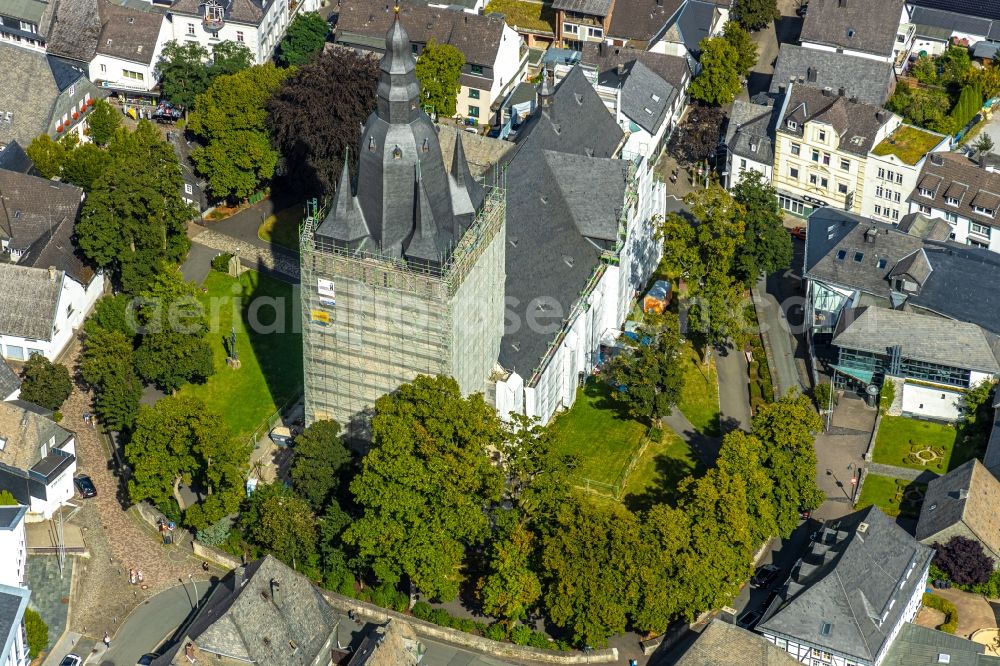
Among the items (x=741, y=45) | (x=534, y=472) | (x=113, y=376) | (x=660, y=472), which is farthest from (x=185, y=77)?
(x=534, y=472)

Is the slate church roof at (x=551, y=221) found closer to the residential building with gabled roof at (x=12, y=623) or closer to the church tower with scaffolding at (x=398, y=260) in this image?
the church tower with scaffolding at (x=398, y=260)

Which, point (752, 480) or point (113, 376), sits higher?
point (752, 480)

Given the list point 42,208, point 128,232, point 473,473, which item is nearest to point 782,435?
point 473,473

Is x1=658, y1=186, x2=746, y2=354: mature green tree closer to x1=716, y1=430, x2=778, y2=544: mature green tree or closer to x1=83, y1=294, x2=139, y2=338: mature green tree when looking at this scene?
x1=716, y1=430, x2=778, y2=544: mature green tree

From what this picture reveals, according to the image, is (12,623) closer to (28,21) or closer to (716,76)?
(28,21)

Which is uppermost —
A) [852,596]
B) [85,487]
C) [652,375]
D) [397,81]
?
[397,81]

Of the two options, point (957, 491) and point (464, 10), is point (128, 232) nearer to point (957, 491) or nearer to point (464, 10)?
point (464, 10)
